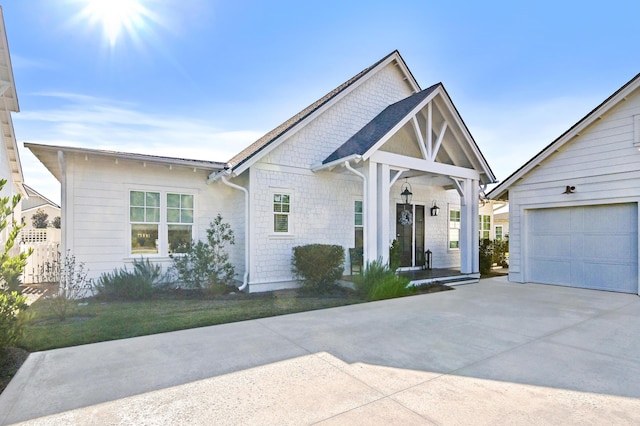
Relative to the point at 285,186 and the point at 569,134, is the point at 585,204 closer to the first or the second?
the point at 569,134

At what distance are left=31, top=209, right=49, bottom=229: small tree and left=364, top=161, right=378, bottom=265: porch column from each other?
33.8m

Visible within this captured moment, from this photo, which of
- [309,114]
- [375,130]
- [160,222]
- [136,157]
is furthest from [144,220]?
[375,130]

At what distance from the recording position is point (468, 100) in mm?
13508

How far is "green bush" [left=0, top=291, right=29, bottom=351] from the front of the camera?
3.98m

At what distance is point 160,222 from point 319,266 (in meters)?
4.60

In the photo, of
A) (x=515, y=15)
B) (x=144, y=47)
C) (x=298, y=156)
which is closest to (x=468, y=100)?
(x=515, y=15)

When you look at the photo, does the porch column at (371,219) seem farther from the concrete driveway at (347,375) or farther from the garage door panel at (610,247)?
the garage door panel at (610,247)

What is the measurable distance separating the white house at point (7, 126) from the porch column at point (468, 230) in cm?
1214

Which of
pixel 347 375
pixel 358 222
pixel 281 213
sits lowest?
pixel 347 375

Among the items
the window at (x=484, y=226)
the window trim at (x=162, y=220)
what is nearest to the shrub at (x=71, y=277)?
the window trim at (x=162, y=220)

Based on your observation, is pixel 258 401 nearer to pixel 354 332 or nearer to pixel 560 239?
pixel 354 332

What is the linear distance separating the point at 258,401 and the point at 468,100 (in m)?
14.0

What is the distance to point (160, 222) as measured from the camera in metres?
9.13

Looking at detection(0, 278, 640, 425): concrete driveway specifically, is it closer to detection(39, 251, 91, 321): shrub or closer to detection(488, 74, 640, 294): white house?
detection(39, 251, 91, 321): shrub
